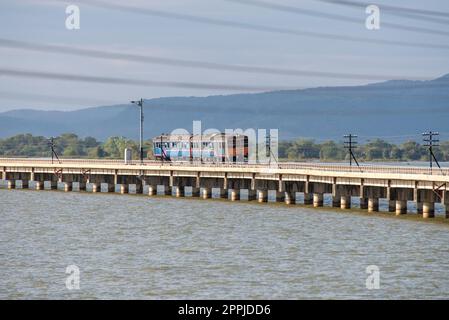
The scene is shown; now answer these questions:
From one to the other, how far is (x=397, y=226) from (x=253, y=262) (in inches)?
987

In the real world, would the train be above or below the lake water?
above

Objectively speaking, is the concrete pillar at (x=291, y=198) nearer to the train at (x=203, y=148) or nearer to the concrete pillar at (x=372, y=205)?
the concrete pillar at (x=372, y=205)

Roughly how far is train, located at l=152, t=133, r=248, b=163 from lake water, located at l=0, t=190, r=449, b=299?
45.4 metres

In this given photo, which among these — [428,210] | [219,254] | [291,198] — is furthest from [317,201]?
[219,254]

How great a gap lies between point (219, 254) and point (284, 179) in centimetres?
4661

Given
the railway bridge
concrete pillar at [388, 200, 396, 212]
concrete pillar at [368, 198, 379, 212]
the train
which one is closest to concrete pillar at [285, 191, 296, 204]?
the railway bridge

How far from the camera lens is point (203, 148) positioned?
15450cm

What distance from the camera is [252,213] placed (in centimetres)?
10000

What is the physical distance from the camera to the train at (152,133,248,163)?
5945 inches

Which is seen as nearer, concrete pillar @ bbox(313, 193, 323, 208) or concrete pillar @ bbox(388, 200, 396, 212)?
concrete pillar @ bbox(388, 200, 396, 212)

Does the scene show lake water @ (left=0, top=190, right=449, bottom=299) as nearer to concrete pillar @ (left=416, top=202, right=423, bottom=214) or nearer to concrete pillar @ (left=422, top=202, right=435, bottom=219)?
concrete pillar @ (left=422, top=202, right=435, bottom=219)
